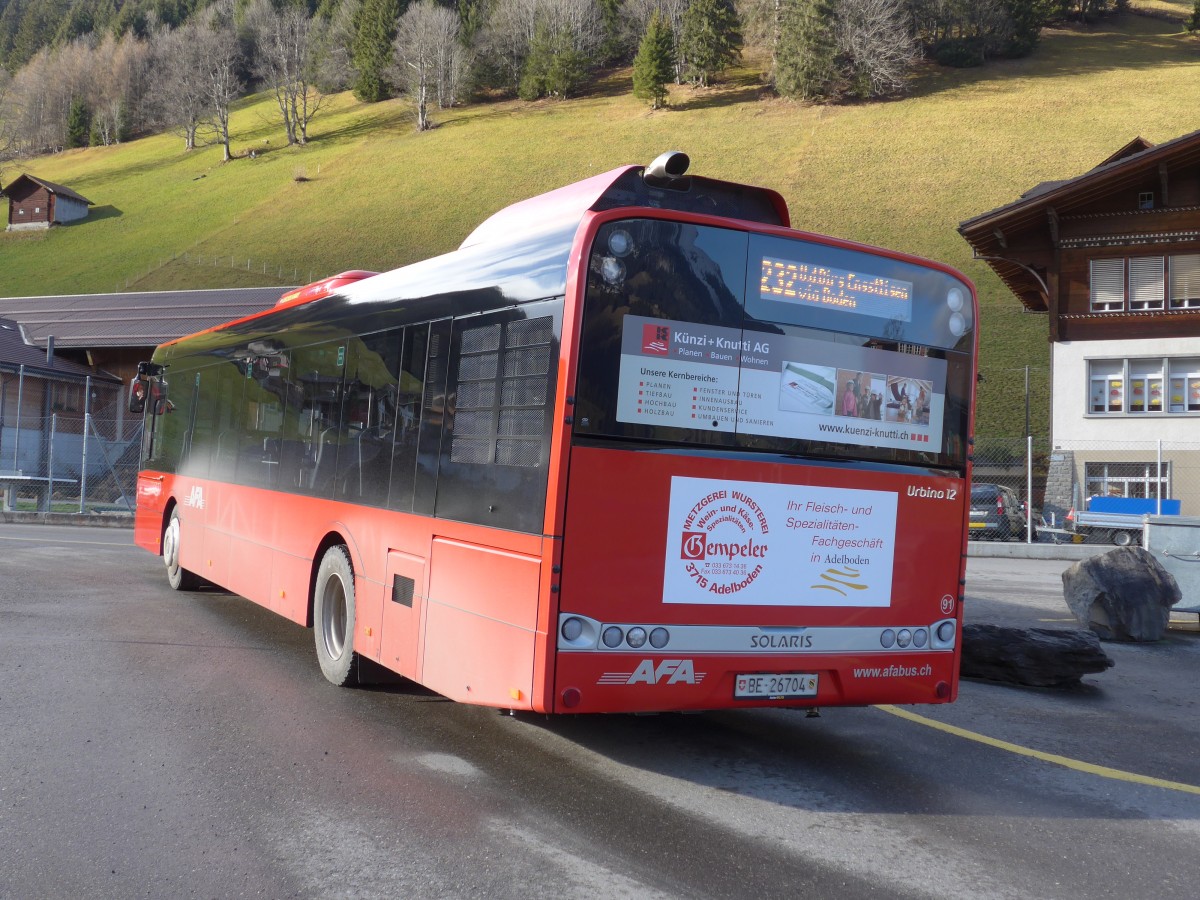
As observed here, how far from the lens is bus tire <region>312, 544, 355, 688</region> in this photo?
7555mm

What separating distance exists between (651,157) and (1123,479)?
1791 inches

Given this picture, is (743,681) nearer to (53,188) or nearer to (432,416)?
(432,416)

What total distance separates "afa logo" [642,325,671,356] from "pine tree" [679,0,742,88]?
84.9 metres

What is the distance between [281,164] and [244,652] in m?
86.3

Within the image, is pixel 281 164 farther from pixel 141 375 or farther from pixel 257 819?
pixel 257 819

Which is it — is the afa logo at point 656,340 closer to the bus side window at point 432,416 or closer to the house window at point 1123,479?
the bus side window at point 432,416

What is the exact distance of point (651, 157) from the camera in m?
69.2

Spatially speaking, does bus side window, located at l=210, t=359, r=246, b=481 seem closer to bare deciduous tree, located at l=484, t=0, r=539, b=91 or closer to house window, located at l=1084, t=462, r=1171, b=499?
house window, located at l=1084, t=462, r=1171, b=499

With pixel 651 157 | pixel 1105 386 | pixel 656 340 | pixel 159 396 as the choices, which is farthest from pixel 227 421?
pixel 651 157

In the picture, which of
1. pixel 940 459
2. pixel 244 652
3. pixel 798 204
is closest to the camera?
pixel 940 459

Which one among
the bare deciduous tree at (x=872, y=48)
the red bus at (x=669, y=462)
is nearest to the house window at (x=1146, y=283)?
the red bus at (x=669, y=462)

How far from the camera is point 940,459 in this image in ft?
20.8

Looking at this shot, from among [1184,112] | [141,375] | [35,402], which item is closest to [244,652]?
[141,375]

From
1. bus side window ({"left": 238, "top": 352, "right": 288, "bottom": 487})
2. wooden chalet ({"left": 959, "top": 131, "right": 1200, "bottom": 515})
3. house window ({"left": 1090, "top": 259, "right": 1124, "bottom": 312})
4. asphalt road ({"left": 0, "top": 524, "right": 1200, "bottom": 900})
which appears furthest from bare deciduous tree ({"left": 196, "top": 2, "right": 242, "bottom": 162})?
asphalt road ({"left": 0, "top": 524, "right": 1200, "bottom": 900})
